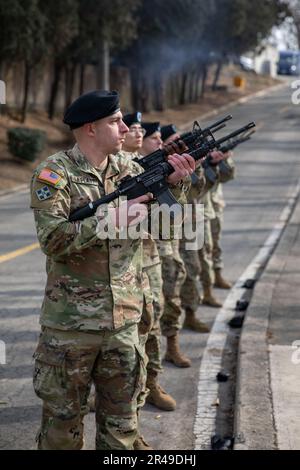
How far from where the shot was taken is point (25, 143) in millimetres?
24219

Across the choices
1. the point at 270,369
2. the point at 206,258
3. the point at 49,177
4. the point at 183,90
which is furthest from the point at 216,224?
the point at 183,90

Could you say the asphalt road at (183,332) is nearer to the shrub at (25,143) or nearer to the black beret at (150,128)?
the black beret at (150,128)

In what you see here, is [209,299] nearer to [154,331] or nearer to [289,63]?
[154,331]

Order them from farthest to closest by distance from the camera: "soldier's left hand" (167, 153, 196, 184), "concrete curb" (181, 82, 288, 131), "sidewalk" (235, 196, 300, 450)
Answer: "concrete curb" (181, 82, 288, 131) → "sidewalk" (235, 196, 300, 450) → "soldier's left hand" (167, 153, 196, 184)

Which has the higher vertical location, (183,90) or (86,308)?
(86,308)

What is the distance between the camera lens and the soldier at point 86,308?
3898 mm

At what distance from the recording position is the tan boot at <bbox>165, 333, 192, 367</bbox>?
689 centimetres

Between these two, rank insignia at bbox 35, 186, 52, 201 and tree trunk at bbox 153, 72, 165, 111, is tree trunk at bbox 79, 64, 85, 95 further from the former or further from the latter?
rank insignia at bbox 35, 186, 52, 201

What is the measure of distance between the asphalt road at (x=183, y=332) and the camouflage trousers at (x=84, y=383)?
124 cm

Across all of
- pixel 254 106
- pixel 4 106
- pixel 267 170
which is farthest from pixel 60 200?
pixel 254 106

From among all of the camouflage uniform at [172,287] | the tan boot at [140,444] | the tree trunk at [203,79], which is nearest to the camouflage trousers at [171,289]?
the camouflage uniform at [172,287]

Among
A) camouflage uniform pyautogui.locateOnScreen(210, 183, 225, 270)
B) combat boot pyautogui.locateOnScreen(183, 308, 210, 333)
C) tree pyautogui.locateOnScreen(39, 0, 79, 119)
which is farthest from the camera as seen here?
tree pyautogui.locateOnScreen(39, 0, 79, 119)

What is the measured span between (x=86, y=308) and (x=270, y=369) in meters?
2.77

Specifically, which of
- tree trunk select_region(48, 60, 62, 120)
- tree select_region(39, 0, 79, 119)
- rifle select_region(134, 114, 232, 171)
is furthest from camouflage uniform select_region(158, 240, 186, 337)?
tree trunk select_region(48, 60, 62, 120)
